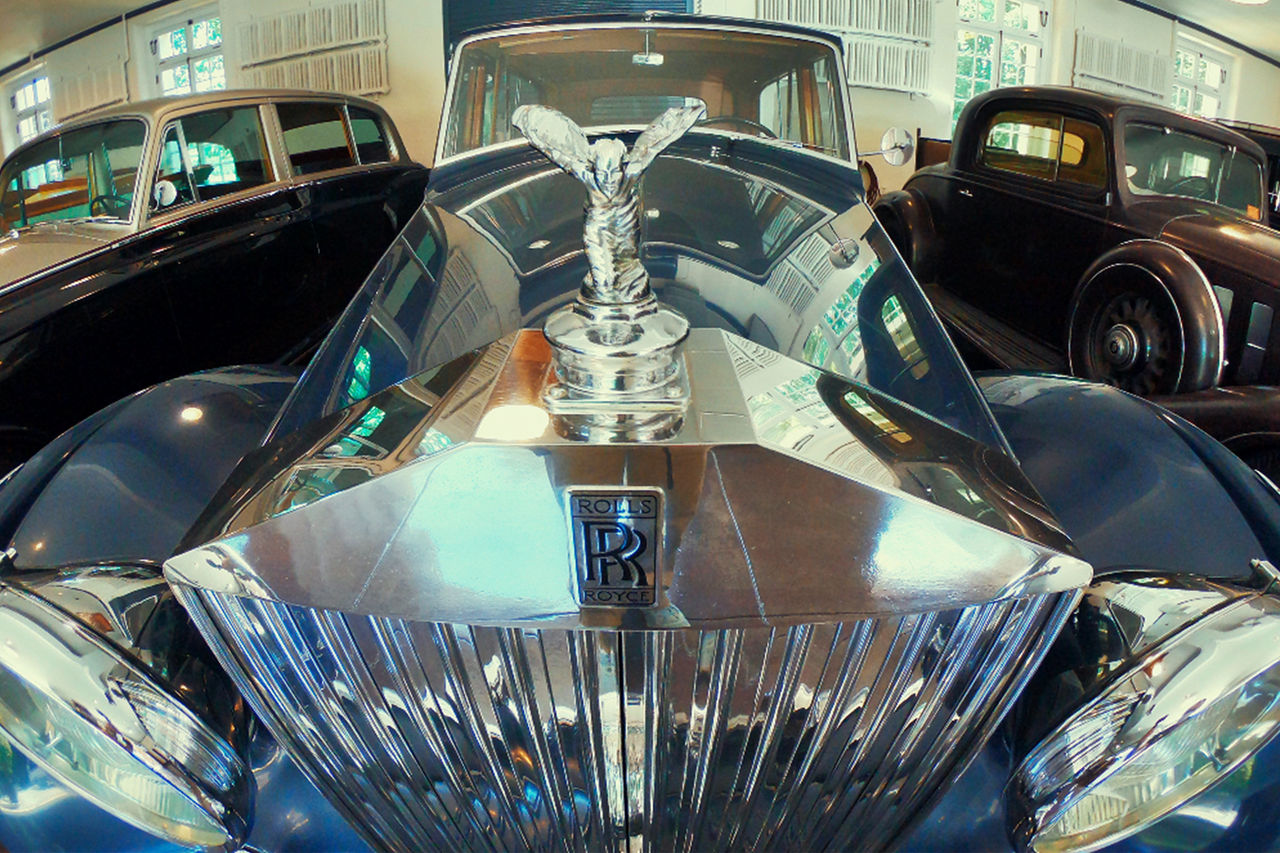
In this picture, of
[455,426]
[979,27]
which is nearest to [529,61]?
[455,426]

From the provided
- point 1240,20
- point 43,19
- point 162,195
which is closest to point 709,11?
point 1240,20

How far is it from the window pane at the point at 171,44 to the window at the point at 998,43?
A: 243 centimetres

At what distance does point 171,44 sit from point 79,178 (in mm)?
500

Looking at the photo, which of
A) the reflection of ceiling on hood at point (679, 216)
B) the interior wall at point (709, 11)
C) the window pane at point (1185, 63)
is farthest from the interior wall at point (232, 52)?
the window pane at point (1185, 63)

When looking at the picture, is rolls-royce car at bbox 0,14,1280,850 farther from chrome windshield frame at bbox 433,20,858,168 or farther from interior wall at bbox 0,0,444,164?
interior wall at bbox 0,0,444,164

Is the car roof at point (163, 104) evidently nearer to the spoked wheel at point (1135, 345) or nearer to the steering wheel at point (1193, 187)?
the spoked wheel at point (1135, 345)

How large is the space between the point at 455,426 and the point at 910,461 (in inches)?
15.6

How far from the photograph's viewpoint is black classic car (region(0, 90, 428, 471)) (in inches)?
89.5

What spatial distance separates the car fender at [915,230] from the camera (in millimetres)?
3723

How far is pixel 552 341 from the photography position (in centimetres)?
79

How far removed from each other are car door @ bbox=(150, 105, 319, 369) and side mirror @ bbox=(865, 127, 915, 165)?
6.71 feet

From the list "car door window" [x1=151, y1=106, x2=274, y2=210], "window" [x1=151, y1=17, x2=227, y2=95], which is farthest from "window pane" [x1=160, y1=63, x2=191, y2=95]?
"car door window" [x1=151, y1=106, x2=274, y2=210]

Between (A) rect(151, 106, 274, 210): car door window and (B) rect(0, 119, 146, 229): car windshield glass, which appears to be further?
(A) rect(151, 106, 274, 210): car door window

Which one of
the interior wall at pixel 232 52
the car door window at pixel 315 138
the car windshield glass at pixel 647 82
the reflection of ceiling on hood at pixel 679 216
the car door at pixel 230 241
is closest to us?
the reflection of ceiling on hood at pixel 679 216
